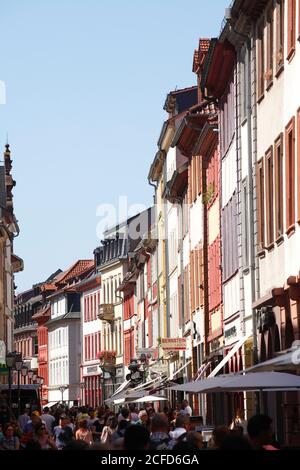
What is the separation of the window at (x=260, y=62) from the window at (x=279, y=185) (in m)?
3.12

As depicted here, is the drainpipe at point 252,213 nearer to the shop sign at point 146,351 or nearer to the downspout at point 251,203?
the downspout at point 251,203

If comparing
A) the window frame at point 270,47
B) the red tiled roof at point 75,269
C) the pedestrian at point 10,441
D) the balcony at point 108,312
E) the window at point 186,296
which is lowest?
the pedestrian at point 10,441

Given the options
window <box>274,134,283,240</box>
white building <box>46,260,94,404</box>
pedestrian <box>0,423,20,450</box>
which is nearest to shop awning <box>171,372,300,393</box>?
pedestrian <box>0,423,20,450</box>

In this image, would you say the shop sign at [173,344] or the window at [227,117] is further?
the shop sign at [173,344]

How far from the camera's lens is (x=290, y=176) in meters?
29.0

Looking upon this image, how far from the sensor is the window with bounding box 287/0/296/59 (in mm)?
28703

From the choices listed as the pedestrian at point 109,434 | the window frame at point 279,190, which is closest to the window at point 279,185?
the window frame at point 279,190

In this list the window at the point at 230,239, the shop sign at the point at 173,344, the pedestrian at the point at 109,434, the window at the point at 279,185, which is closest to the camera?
the pedestrian at the point at 109,434

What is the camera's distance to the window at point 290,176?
28884 mm

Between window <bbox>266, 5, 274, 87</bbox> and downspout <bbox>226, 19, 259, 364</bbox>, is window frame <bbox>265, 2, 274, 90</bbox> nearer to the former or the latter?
window <bbox>266, 5, 274, 87</bbox>

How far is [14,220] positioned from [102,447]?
10872cm

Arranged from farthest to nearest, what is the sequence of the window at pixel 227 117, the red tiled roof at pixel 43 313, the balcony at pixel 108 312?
1. the red tiled roof at pixel 43 313
2. the balcony at pixel 108 312
3. the window at pixel 227 117

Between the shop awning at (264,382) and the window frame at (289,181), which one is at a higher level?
the window frame at (289,181)

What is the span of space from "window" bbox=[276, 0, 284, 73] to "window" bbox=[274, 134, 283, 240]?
1.47 meters
